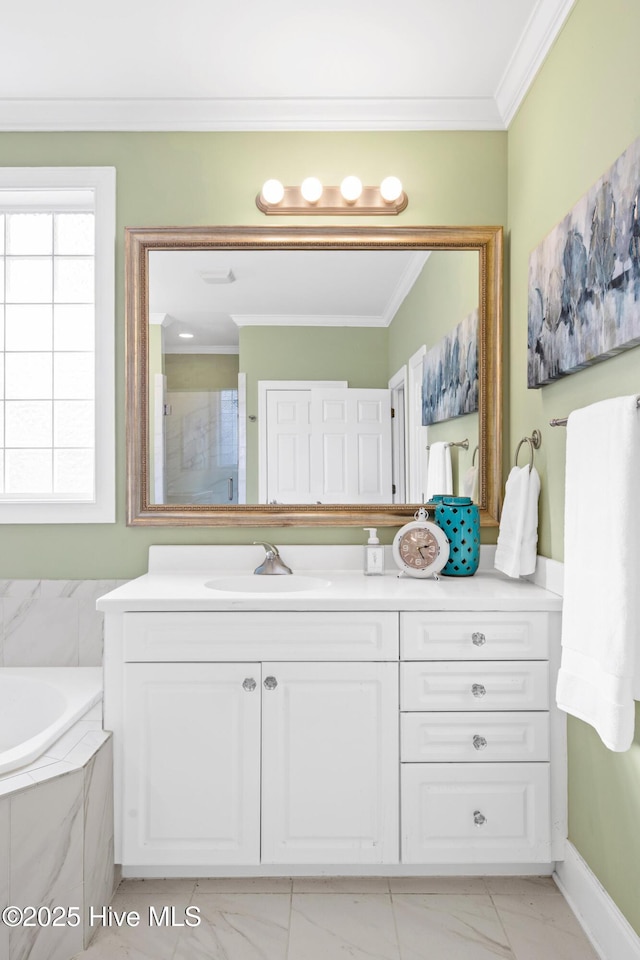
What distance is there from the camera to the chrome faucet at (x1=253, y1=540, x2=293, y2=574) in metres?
2.32

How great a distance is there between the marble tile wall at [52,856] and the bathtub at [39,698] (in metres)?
0.34

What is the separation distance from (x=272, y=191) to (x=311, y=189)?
5.4 inches

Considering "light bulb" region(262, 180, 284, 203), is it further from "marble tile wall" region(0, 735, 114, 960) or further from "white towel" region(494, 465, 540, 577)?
"marble tile wall" region(0, 735, 114, 960)

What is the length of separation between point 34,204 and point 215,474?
124 centimetres

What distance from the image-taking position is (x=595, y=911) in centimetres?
169

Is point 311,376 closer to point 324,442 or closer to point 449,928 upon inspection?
point 324,442

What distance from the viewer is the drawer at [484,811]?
1.88 metres

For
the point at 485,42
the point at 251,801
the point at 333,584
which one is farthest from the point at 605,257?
the point at 251,801

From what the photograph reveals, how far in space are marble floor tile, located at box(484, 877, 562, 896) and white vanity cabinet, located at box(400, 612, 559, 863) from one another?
0.10 m

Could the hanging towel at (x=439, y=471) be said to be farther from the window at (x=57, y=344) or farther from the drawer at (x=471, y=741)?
the window at (x=57, y=344)

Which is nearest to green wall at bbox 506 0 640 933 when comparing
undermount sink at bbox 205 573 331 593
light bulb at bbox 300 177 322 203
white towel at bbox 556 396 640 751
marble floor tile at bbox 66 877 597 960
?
white towel at bbox 556 396 640 751

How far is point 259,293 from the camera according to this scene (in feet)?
7.95

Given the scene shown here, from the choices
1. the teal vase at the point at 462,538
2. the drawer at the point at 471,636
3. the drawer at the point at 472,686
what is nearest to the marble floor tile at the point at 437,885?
the drawer at the point at 472,686

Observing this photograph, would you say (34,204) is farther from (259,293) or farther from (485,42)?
(485,42)
